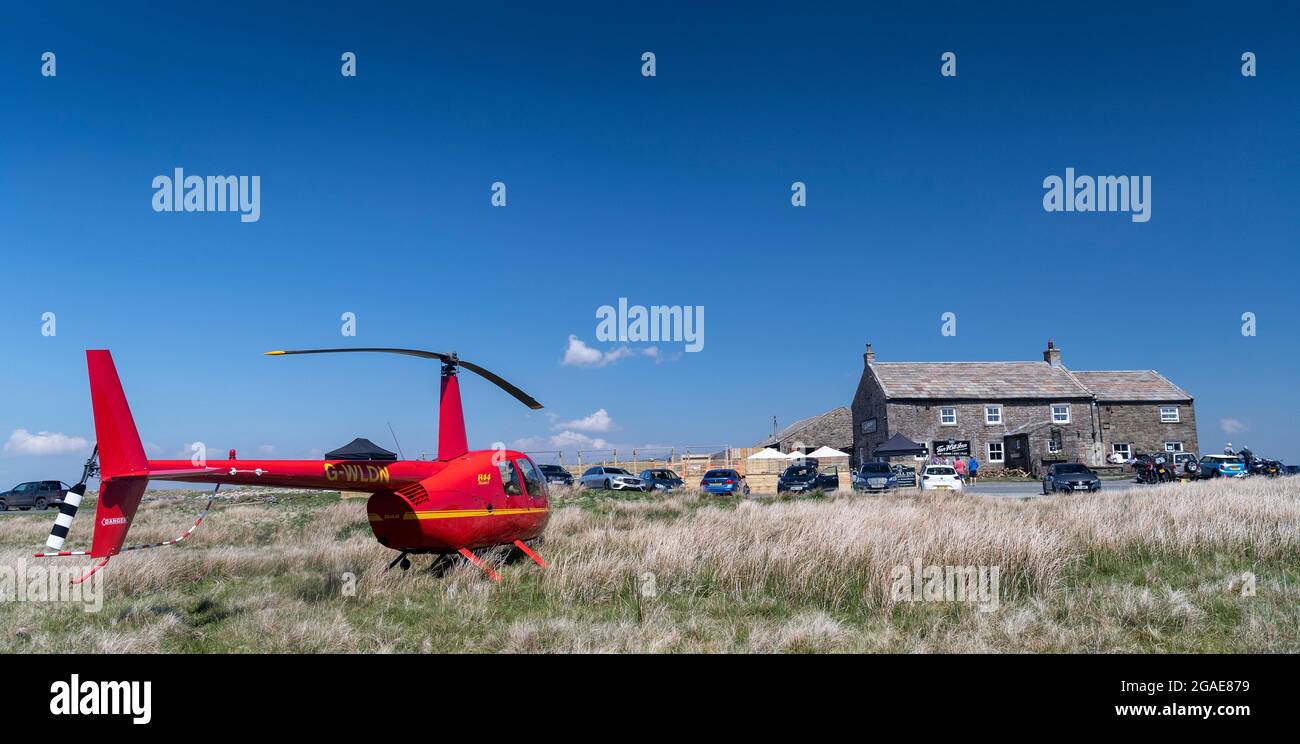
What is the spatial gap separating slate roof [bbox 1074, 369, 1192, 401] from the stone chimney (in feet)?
4.98

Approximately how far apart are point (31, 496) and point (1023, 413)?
5374 centimetres

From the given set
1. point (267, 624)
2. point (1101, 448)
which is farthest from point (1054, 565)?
point (1101, 448)

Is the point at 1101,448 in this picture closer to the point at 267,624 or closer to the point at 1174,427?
the point at 1174,427

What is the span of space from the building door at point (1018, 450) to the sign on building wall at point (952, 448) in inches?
101

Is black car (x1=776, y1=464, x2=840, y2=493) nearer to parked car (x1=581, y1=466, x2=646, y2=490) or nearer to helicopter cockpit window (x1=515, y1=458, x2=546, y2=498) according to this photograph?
parked car (x1=581, y1=466, x2=646, y2=490)

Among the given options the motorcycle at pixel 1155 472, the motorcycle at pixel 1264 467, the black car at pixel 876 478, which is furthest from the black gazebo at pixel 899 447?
the motorcycle at pixel 1264 467

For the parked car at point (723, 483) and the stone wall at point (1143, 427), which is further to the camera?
the stone wall at point (1143, 427)

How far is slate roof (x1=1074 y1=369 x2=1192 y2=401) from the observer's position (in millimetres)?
50844

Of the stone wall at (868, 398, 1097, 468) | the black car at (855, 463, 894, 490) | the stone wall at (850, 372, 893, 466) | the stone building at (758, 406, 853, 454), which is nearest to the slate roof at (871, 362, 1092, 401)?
the stone wall at (868, 398, 1097, 468)

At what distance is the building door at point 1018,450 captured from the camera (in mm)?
47438

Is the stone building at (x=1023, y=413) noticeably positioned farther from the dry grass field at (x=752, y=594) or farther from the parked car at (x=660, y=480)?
the dry grass field at (x=752, y=594)

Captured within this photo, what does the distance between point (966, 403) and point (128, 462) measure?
159 ft

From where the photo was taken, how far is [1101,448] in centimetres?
4931
